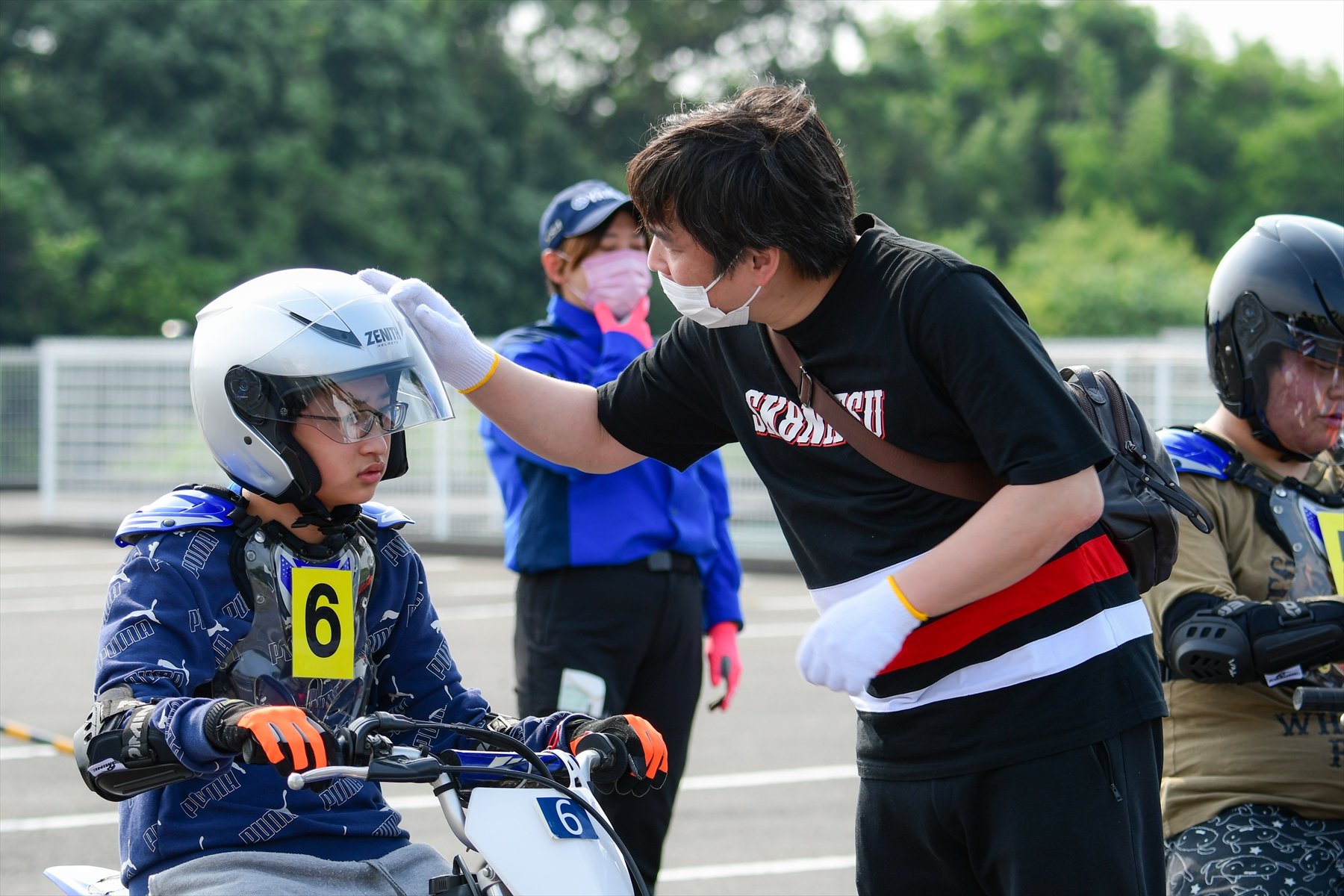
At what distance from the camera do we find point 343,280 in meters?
3.07

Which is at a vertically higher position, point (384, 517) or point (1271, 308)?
point (1271, 308)

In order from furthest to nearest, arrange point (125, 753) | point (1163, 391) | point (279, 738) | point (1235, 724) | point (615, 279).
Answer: point (1163, 391)
point (615, 279)
point (1235, 724)
point (125, 753)
point (279, 738)

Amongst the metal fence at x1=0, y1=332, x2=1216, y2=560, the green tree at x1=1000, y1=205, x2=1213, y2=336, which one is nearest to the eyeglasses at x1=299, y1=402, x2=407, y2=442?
the metal fence at x1=0, y1=332, x2=1216, y2=560

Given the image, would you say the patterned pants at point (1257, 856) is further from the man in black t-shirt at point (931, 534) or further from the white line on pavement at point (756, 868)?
the white line on pavement at point (756, 868)

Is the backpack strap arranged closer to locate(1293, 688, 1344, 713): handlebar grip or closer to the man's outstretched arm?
the man's outstretched arm

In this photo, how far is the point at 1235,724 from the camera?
3396 mm

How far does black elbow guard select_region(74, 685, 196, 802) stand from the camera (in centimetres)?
245

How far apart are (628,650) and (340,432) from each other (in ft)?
5.21

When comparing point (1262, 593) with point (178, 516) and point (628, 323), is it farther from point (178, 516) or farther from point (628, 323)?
point (178, 516)

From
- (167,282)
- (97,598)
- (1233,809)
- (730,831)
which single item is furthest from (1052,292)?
(1233,809)

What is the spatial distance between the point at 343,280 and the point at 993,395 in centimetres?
134

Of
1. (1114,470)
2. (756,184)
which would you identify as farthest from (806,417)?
(1114,470)

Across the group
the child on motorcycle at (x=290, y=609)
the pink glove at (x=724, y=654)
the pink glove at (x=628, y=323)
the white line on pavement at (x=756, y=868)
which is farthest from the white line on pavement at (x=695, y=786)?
the child on motorcycle at (x=290, y=609)

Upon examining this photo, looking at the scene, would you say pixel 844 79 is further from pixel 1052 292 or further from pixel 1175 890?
pixel 1175 890
